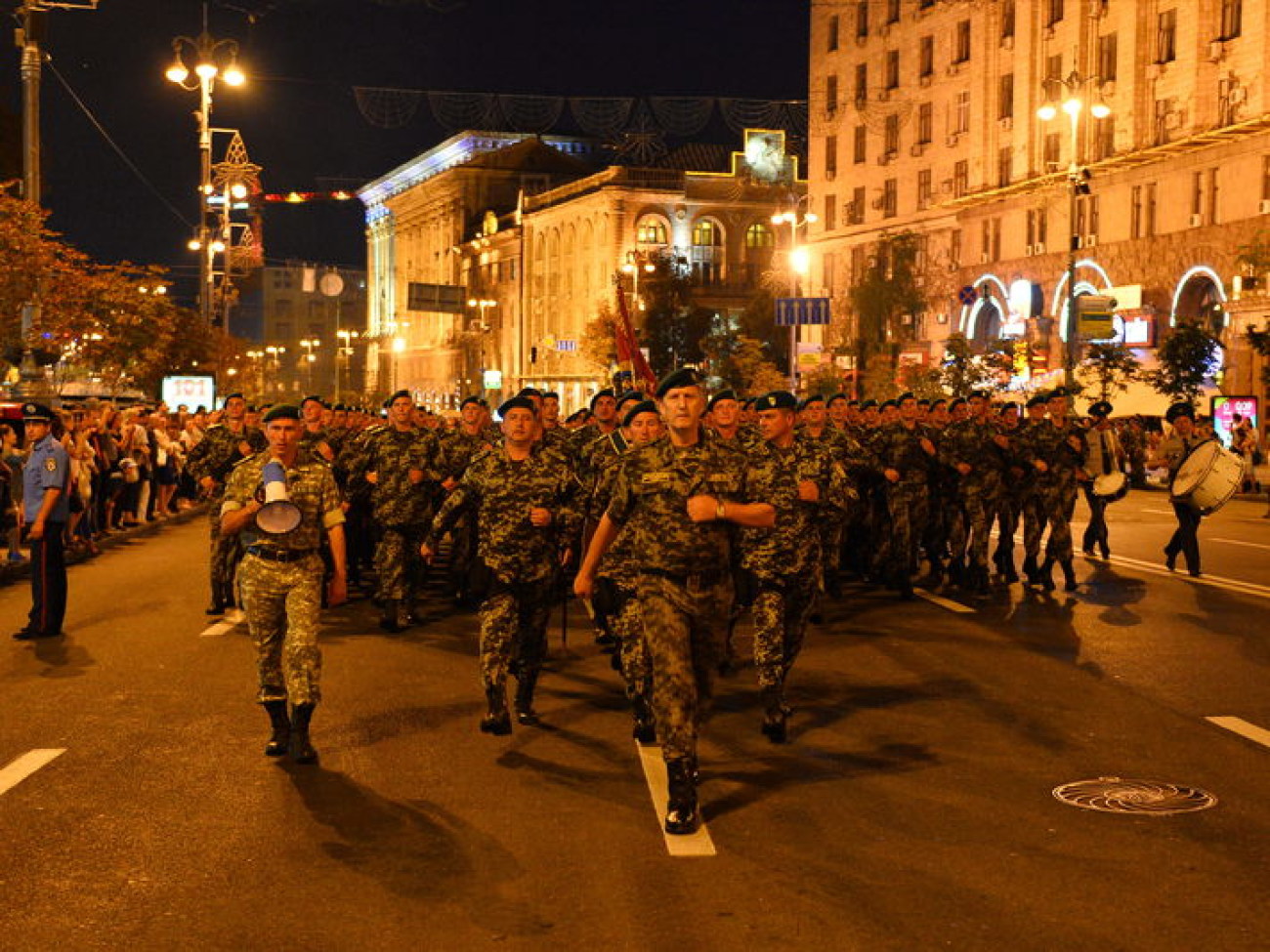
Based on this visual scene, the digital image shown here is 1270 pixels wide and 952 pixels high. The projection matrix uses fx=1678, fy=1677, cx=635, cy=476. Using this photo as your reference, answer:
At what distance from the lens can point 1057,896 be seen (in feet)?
20.1

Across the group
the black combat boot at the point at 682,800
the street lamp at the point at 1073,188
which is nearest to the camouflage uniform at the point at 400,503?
the black combat boot at the point at 682,800

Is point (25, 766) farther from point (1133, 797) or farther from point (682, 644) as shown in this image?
point (1133, 797)

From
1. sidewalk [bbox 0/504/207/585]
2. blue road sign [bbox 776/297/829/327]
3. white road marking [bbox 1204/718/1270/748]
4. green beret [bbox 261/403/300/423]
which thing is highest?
blue road sign [bbox 776/297/829/327]

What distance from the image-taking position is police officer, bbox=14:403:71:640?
13.2 meters

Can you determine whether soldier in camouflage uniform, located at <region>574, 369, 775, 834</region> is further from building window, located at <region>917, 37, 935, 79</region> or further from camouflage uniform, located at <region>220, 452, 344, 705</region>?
building window, located at <region>917, 37, 935, 79</region>

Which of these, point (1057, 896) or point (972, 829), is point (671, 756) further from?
point (1057, 896)

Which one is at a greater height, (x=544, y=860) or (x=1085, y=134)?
(x=1085, y=134)

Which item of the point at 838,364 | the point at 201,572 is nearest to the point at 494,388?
the point at 838,364

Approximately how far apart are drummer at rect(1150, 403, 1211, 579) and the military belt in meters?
11.5

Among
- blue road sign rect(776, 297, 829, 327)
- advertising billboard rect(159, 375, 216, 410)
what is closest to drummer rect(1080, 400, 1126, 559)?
blue road sign rect(776, 297, 829, 327)

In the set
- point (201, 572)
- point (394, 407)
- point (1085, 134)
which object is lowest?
point (201, 572)

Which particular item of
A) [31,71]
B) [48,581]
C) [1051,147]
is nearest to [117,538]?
[31,71]

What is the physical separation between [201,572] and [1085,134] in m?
40.3

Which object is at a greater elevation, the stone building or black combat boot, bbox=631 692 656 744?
the stone building
